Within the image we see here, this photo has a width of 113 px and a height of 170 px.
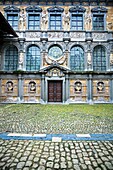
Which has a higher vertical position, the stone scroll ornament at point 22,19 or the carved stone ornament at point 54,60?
the stone scroll ornament at point 22,19

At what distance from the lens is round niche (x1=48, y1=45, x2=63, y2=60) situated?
48.5ft

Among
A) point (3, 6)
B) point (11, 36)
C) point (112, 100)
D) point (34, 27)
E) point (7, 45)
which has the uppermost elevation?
point (3, 6)

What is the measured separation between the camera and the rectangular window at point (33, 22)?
15096mm

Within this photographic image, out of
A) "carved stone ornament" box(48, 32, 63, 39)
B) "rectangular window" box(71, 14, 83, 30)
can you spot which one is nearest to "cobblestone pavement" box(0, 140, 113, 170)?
"carved stone ornament" box(48, 32, 63, 39)

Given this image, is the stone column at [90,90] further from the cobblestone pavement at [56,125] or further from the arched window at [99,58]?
the cobblestone pavement at [56,125]

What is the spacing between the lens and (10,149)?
3.01 metres

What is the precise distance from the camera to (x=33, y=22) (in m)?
15.2

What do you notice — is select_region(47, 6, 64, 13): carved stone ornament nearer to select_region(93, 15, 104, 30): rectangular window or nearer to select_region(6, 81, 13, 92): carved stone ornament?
select_region(93, 15, 104, 30): rectangular window

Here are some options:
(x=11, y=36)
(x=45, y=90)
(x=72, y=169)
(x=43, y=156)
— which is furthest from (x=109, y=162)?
(x=11, y=36)

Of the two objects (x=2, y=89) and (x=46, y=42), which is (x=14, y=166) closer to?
(x=2, y=89)

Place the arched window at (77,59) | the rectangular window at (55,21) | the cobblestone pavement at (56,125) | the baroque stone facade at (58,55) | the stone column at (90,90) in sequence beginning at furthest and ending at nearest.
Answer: the rectangular window at (55,21)
the arched window at (77,59)
the baroque stone facade at (58,55)
the stone column at (90,90)
the cobblestone pavement at (56,125)

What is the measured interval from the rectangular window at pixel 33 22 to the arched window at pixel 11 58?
3.47m

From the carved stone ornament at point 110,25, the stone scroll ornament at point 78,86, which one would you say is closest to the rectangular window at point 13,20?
the stone scroll ornament at point 78,86

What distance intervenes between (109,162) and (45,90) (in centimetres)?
1173
